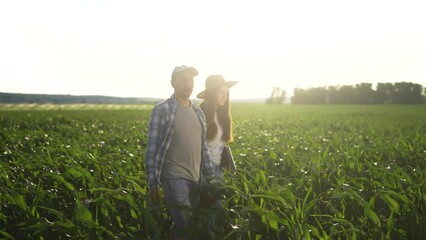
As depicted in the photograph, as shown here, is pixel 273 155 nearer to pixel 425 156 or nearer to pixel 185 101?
pixel 425 156

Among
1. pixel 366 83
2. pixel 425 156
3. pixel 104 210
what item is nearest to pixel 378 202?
pixel 104 210

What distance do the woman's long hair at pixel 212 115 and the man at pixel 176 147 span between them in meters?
0.67

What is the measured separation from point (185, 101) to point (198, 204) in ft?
3.06

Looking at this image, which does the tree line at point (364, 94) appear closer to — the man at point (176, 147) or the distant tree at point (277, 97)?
the distant tree at point (277, 97)

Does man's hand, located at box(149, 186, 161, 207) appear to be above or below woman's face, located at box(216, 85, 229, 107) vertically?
below

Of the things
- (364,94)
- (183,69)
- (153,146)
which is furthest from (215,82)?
(364,94)

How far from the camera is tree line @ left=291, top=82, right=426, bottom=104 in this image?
10675 cm

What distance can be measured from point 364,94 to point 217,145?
116496 millimetres

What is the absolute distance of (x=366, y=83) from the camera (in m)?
120

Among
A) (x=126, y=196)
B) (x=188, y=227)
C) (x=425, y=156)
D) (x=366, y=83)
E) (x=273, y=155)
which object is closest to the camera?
(x=188, y=227)

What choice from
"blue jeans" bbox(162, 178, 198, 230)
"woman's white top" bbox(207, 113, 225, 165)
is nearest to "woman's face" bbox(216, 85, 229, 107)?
"woman's white top" bbox(207, 113, 225, 165)

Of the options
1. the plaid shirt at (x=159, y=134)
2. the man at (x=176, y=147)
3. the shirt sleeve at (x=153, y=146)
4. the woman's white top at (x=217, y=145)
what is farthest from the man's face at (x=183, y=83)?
the woman's white top at (x=217, y=145)

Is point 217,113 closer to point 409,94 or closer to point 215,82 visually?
point 215,82

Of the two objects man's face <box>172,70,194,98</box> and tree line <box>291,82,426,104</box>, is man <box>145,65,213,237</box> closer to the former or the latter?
man's face <box>172,70,194,98</box>
